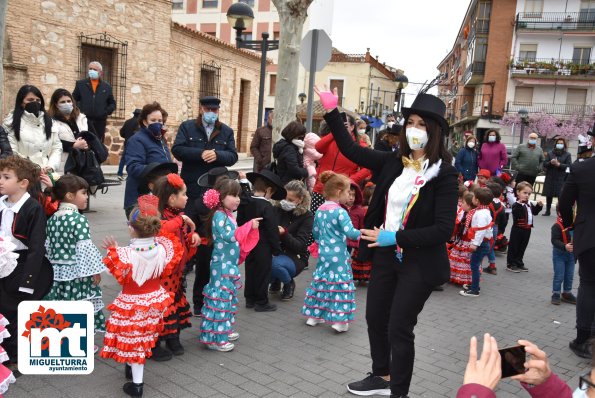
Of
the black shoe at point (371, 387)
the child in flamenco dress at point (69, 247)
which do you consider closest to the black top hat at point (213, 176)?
the child in flamenco dress at point (69, 247)

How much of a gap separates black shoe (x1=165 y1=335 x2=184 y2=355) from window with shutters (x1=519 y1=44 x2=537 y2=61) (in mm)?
47600

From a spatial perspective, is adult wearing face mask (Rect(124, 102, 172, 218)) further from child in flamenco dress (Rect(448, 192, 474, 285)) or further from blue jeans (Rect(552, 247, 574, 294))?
blue jeans (Rect(552, 247, 574, 294))

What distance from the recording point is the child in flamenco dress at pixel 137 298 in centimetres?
355

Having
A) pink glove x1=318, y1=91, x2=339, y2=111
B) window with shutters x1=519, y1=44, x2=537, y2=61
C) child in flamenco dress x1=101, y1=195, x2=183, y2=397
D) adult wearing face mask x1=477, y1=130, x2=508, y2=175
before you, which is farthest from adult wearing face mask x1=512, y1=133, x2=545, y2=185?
window with shutters x1=519, y1=44, x2=537, y2=61

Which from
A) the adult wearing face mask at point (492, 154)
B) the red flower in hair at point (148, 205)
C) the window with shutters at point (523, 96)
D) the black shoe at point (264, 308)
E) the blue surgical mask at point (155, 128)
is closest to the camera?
the red flower in hair at point (148, 205)

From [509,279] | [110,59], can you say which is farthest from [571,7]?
[509,279]

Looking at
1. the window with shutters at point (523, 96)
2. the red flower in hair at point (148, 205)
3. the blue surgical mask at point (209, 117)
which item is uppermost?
the window with shutters at point (523, 96)

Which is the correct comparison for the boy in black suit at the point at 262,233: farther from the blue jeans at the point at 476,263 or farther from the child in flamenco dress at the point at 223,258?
the blue jeans at the point at 476,263

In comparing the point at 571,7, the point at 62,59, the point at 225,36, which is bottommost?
the point at 62,59

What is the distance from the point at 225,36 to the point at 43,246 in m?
42.9

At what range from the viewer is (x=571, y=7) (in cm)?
4491

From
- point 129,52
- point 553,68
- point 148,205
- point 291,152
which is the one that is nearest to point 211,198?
point 148,205

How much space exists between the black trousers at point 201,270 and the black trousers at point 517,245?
5.04 m

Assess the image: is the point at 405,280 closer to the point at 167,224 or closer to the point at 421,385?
the point at 421,385
